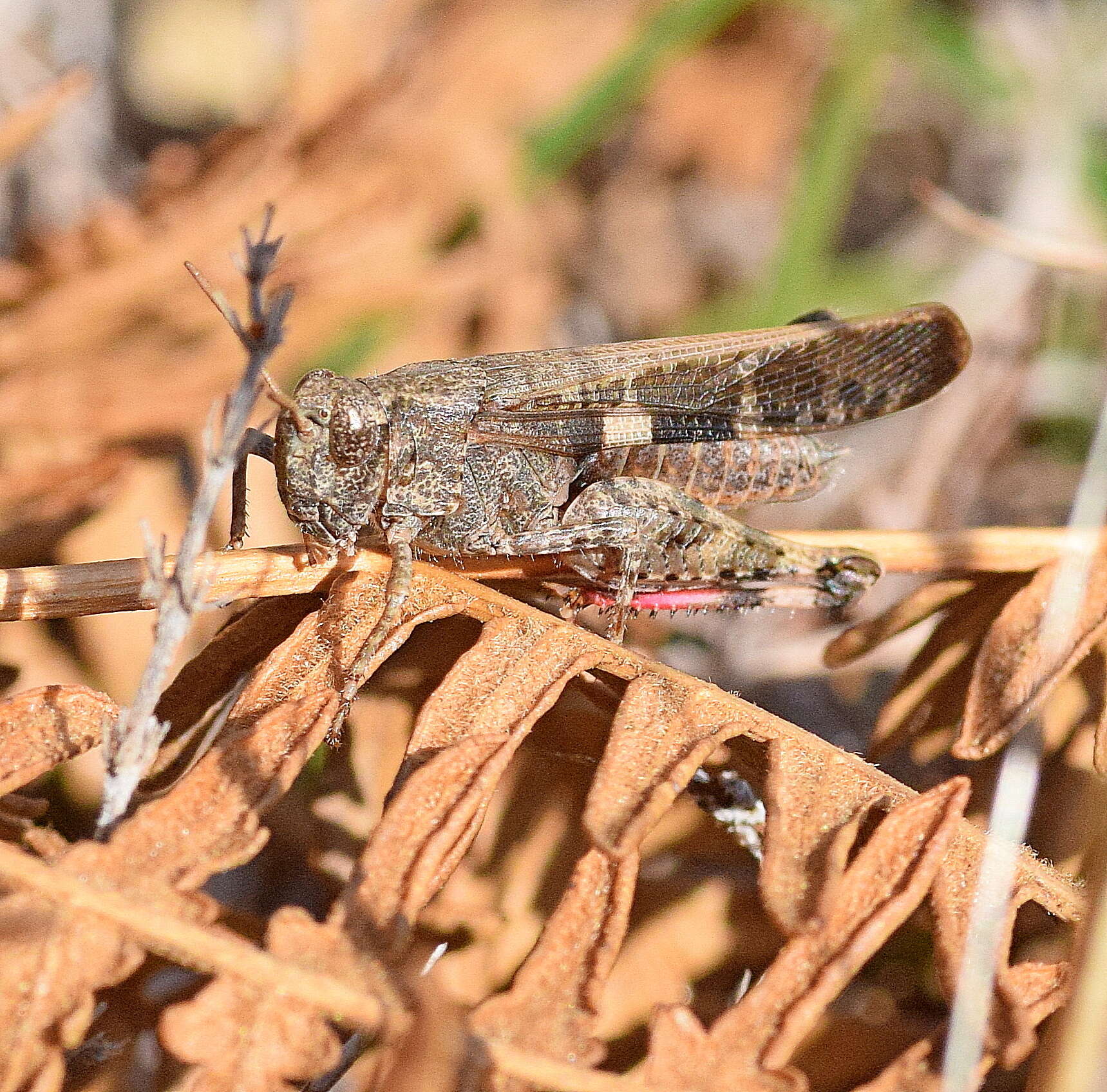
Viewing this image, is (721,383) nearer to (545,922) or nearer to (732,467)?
(732,467)

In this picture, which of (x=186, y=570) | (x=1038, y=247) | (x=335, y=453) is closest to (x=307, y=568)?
(x=335, y=453)

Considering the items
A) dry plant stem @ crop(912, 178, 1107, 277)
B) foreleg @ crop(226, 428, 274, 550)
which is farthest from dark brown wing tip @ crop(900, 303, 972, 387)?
foreleg @ crop(226, 428, 274, 550)

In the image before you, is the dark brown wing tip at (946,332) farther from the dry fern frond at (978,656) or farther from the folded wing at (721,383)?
the dry fern frond at (978,656)

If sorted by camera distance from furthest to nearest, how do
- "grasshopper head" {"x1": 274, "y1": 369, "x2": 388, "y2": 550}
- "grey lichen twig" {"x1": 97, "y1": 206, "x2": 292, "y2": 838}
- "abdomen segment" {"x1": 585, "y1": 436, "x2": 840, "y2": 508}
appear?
"abdomen segment" {"x1": 585, "y1": 436, "x2": 840, "y2": 508}, "grasshopper head" {"x1": 274, "y1": 369, "x2": 388, "y2": 550}, "grey lichen twig" {"x1": 97, "y1": 206, "x2": 292, "y2": 838}

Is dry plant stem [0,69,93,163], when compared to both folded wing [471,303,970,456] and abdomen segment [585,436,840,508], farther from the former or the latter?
abdomen segment [585,436,840,508]

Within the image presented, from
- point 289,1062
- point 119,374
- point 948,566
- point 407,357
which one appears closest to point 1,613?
point 289,1062

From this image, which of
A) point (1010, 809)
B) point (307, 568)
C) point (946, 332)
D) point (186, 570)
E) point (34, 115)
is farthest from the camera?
point (34, 115)
